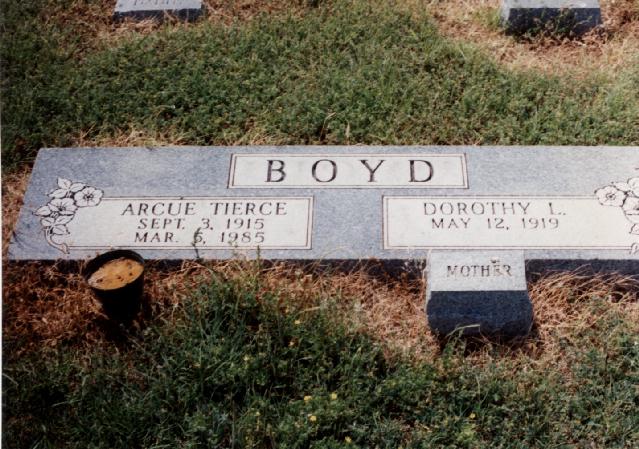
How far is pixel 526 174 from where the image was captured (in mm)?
4105

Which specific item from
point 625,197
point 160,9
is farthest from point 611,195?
point 160,9

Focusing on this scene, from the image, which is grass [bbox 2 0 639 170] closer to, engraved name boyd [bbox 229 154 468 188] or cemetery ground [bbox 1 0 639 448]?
cemetery ground [bbox 1 0 639 448]

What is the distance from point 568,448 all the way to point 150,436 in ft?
5.92

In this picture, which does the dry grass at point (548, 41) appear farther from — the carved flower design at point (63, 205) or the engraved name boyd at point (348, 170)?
the carved flower design at point (63, 205)

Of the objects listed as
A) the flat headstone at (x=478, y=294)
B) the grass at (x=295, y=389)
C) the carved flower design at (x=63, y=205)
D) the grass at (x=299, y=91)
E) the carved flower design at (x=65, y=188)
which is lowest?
the grass at (x=295, y=389)

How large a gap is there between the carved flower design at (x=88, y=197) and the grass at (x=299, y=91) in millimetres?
732

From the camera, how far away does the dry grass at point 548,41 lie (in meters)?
5.25

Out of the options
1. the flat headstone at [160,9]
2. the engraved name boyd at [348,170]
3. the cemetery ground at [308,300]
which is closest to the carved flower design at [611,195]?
the cemetery ground at [308,300]

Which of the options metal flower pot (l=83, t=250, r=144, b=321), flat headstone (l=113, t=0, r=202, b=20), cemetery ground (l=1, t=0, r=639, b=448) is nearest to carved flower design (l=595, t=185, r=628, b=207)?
cemetery ground (l=1, t=0, r=639, b=448)

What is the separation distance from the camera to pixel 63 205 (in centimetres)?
404

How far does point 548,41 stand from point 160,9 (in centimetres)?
311

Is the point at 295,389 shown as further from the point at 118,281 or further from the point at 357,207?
the point at 357,207

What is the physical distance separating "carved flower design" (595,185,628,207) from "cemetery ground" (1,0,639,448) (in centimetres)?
45

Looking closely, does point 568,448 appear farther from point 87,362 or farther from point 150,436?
point 87,362
